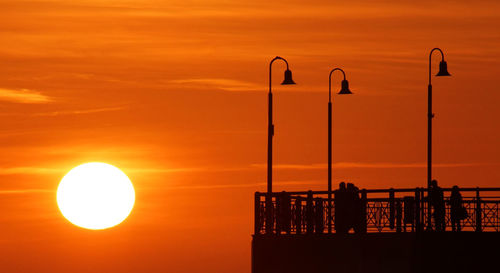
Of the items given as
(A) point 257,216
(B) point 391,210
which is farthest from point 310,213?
(B) point 391,210

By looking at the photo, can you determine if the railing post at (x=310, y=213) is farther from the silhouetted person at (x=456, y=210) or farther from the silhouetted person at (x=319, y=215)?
the silhouetted person at (x=456, y=210)

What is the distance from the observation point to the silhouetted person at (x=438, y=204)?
65.1 metres

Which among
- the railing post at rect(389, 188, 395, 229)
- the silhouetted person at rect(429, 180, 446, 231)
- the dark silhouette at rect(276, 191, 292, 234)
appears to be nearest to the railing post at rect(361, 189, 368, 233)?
the railing post at rect(389, 188, 395, 229)

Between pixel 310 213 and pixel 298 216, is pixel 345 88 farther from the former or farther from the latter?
pixel 310 213

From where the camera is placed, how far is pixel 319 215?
2670 inches

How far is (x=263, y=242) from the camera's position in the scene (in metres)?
68.7

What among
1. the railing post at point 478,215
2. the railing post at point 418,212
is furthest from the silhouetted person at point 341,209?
the railing post at point 478,215

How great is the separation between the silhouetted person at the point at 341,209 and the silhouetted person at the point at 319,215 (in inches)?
49.5

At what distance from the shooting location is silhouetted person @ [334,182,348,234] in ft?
217

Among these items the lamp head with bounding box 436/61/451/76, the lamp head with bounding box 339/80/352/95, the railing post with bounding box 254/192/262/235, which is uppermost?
the lamp head with bounding box 436/61/451/76

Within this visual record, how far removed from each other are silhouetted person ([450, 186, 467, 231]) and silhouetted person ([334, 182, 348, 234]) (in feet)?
10.5

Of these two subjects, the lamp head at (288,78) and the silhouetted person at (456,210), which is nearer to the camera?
the silhouetted person at (456,210)

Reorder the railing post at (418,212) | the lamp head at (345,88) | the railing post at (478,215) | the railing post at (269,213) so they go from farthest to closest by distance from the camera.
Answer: the lamp head at (345,88) < the railing post at (269,213) < the railing post at (418,212) < the railing post at (478,215)

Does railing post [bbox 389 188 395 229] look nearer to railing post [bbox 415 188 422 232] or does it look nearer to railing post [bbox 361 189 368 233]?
railing post [bbox 361 189 368 233]
